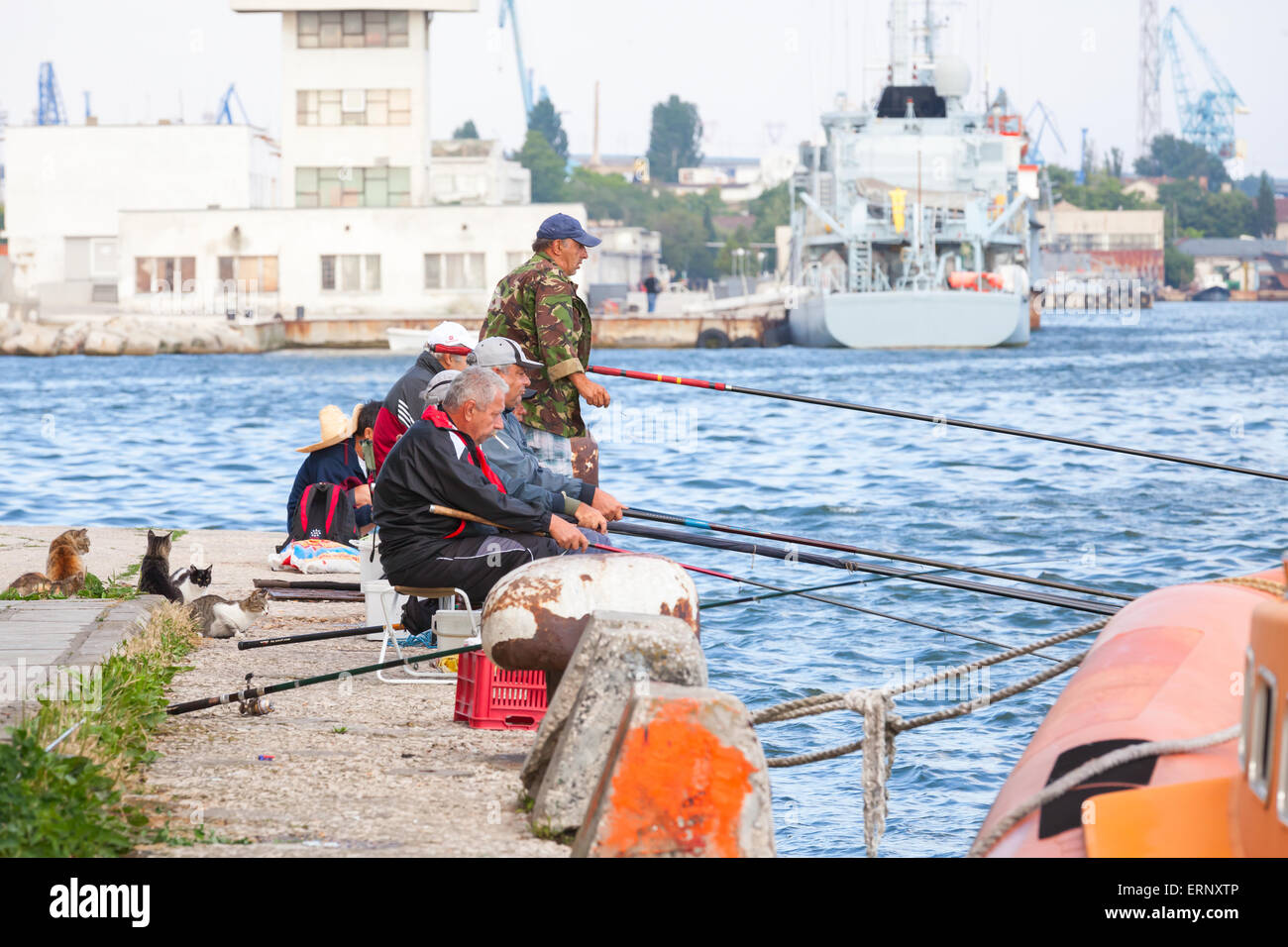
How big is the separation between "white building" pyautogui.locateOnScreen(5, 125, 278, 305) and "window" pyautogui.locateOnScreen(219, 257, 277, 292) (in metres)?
8.96

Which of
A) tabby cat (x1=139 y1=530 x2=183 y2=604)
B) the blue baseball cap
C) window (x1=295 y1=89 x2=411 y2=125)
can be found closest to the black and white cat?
tabby cat (x1=139 y1=530 x2=183 y2=604)

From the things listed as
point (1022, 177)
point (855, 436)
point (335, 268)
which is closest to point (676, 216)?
point (1022, 177)

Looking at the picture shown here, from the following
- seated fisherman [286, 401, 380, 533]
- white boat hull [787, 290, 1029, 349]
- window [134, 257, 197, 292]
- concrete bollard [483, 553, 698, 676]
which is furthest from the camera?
window [134, 257, 197, 292]

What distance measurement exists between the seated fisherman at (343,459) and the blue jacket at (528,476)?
113 inches

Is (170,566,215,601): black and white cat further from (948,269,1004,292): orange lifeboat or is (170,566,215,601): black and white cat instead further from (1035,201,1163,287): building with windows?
(1035,201,1163,287): building with windows

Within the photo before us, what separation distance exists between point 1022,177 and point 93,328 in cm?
4147

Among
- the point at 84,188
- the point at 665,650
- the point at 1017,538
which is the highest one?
the point at 84,188

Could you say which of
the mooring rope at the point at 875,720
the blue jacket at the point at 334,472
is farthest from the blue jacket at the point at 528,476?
the blue jacket at the point at 334,472

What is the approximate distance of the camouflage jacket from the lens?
8742 millimetres

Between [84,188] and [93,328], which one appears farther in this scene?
[84,188]

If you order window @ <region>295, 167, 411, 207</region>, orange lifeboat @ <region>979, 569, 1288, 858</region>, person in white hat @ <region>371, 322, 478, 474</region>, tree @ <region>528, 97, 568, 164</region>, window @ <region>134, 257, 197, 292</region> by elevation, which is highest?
tree @ <region>528, 97, 568, 164</region>

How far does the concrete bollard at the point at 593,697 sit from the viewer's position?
5195 mm
